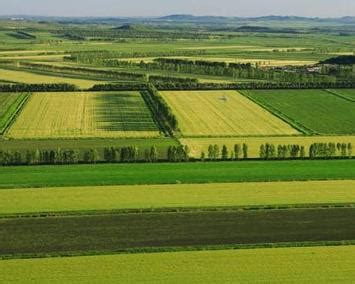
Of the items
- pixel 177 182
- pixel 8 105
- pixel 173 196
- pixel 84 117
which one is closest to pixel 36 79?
pixel 8 105

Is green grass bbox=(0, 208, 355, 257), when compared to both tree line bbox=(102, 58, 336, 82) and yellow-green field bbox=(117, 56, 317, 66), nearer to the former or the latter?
tree line bbox=(102, 58, 336, 82)

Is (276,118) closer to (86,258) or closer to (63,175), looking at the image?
(63,175)

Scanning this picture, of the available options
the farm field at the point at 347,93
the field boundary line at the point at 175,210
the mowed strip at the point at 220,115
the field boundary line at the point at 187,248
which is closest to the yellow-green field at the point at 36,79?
the mowed strip at the point at 220,115

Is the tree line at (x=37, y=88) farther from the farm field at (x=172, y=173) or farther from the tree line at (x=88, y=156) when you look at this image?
the farm field at (x=172, y=173)

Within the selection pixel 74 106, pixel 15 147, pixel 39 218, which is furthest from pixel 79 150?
pixel 74 106

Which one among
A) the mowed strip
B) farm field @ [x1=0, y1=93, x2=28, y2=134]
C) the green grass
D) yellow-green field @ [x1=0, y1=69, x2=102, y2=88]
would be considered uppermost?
the green grass

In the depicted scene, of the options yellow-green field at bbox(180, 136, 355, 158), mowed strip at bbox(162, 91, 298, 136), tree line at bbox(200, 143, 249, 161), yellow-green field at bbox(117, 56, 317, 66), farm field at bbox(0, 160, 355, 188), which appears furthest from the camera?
yellow-green field at bbox(117, 56, 317, 66)

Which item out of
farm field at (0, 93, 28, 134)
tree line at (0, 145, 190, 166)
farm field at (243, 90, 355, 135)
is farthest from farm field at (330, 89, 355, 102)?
farm field at (0, 93, 28, 134)

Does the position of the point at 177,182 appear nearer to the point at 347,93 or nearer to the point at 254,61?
the point at 347,93
